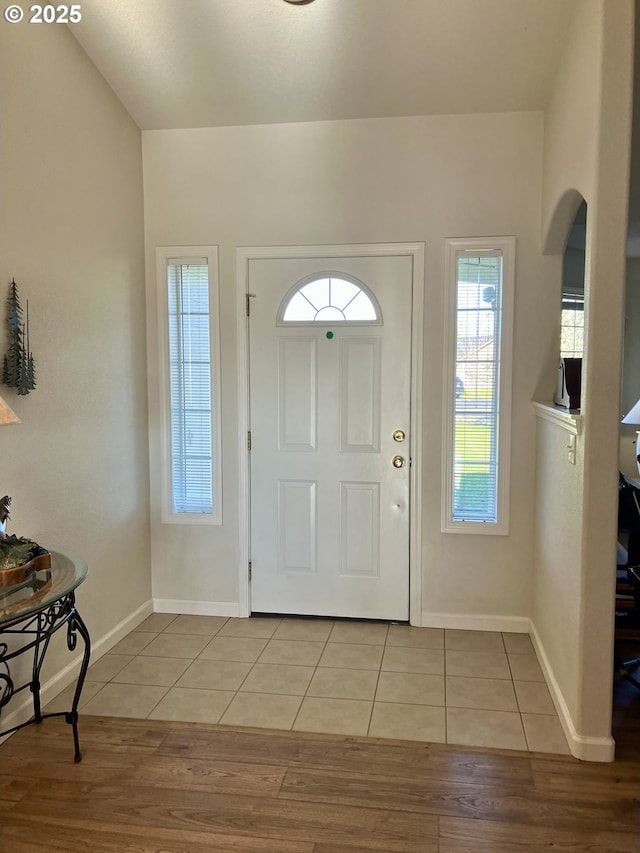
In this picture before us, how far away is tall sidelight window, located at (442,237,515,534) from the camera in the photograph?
11.0 ft

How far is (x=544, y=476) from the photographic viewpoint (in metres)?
3.12

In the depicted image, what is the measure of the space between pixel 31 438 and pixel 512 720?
7.33 ft

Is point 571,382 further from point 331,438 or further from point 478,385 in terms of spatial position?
point 331,438

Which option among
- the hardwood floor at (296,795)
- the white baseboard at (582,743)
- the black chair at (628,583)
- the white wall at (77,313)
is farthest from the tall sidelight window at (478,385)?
the white wall at (77,313)

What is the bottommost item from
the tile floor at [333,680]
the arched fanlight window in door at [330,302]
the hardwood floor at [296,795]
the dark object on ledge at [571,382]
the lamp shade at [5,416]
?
the hardwood floor at [296,795]

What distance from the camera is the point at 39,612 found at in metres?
2.02

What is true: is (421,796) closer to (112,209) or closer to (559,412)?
(559,412)

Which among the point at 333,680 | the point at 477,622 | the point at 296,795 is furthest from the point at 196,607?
the point at 296,795

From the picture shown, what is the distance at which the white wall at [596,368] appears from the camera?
7.12 feet

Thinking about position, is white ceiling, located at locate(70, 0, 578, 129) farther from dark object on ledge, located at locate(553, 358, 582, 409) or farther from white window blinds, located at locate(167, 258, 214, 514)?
dark object on ledge, located at locate(553, 358, 582, 409)

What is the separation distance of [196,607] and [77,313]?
70.0 inches

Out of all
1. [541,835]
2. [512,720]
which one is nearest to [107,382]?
[512,720]

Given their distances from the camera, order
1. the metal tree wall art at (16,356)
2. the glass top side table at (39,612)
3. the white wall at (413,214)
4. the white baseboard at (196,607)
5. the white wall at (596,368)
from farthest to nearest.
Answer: the white baseboard at (196,607) → the white wall at (413,214) → the metal tree wall art at (16,356) → the white wall at (596,368) → the glass top side table at (39,612)

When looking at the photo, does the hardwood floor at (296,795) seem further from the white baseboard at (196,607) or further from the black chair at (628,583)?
the white baseboard at (196,607)
